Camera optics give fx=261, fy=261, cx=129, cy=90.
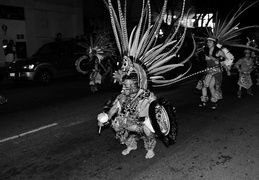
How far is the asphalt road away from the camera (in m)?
3.57

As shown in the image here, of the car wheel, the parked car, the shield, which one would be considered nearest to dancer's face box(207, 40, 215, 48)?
the shield

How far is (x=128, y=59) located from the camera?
351 cm

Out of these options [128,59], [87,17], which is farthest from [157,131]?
[87,17]

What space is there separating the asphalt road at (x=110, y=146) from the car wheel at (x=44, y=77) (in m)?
3.13

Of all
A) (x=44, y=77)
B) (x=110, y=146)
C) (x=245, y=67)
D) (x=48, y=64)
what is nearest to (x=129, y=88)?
(x=110, y=146)

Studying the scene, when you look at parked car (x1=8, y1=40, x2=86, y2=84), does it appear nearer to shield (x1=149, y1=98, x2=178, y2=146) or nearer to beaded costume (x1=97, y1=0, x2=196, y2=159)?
beaded costume (x1=97, y1=0, x2=196, y2=159)

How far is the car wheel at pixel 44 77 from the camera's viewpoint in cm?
1077

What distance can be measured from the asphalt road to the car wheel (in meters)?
3.13

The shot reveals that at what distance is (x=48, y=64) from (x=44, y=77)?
1.94 feet

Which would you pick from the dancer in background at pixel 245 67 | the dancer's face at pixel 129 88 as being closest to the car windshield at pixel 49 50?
the dancer in background at pixel 245 67

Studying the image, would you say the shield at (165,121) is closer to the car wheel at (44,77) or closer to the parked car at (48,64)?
the parked car at (48,64)

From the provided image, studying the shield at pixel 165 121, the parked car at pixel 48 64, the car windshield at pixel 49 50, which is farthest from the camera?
the car windshield at pixel 49 50

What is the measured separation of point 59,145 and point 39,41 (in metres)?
14.9

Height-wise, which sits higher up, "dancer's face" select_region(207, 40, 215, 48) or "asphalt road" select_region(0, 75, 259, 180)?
"dancer's face" select_region(207, 40, 215, 48)
